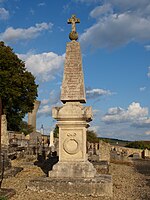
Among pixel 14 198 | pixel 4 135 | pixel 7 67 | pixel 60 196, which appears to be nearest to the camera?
pixel 14 198

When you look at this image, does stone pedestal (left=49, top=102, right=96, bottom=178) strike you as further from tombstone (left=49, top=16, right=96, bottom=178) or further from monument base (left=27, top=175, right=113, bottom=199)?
monument base (left=27, top=175, right=113, bottom=199)

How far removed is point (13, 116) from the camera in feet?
120

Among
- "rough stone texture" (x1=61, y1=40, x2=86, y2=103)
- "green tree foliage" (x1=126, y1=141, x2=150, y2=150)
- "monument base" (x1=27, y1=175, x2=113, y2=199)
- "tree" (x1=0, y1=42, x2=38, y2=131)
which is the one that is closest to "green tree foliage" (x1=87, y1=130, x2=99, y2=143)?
"green tree foliage" (x1=126, y1=141, x2=150, y2=150)

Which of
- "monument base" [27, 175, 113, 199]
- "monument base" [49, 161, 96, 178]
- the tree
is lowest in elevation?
"monument base" [27, 175, 113, 199]

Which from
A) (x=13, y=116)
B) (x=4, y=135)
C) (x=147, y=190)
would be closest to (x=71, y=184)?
(x=147, y=190)

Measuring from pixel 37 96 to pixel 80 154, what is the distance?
2901cm

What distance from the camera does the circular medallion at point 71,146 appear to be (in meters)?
10.0

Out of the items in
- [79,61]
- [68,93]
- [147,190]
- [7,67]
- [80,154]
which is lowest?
[147,190]

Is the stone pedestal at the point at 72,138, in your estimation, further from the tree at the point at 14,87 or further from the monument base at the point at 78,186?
the tree at the point at 14,87

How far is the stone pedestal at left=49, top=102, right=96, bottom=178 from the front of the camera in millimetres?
9852

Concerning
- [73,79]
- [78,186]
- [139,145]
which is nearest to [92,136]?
[139,145]

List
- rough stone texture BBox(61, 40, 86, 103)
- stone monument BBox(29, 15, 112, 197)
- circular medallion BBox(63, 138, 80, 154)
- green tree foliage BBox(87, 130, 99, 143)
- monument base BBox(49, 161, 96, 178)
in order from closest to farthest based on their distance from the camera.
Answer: stone monument BBox(29, 15, 112, 197), monument base BBox(49, 161, 96, 178), circular medallion BBox(63, 138, 80, 154), rough stone texture BBox(61, 40, 86, 103), green tree foliage BBox(87, 130, 99, 143)

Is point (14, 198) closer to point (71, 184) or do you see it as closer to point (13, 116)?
point (71, 184)

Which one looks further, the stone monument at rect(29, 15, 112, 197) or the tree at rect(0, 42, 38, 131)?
the tree at rect(0, 42, 38, 131)
